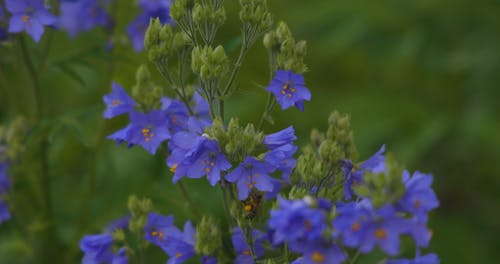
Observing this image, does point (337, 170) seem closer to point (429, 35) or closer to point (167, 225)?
point (167, 225)

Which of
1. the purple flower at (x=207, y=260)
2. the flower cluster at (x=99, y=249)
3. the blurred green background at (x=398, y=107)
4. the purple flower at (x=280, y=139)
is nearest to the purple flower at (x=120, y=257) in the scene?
the flower cluster at (x=99, y=249)

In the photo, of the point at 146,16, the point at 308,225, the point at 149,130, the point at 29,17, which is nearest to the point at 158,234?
the point at 149,130

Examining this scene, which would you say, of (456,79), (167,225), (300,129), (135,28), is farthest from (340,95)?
(167,225)

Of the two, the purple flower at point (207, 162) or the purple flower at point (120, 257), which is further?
the purple flower at point (120, 257)

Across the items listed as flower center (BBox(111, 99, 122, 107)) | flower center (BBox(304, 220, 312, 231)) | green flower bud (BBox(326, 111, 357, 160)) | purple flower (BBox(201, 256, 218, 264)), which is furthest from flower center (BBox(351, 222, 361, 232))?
flower center (BBox(111, 99, 122, 107))

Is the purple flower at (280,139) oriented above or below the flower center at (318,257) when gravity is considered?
above

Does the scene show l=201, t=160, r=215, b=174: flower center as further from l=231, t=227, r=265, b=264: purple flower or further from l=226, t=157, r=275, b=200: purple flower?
l=231, t=227, r=265, b=264: purple flower

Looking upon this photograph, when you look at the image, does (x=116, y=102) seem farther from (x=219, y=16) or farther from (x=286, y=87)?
(x=286, y=87)

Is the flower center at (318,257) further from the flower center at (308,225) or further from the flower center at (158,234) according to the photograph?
the flower center at (158,234)
